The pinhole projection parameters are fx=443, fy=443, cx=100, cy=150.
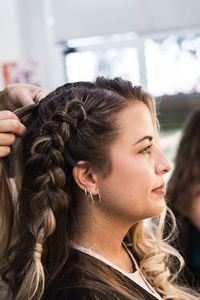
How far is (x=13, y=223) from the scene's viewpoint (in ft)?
4.15

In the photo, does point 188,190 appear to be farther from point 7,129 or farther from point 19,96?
point 7,129

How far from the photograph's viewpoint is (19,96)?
4.28 feet

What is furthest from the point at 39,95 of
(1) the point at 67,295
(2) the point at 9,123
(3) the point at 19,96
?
(1) the point at 67,295

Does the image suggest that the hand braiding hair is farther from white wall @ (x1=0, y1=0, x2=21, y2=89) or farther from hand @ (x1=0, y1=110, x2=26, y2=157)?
white wall @ (x1=0, y1=0, x2=21, y2=89)

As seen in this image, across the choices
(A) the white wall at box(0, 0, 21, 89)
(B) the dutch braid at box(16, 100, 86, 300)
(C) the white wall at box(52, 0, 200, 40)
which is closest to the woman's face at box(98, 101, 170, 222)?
(B) the dutch braid at box(16, 100, 86, 300)

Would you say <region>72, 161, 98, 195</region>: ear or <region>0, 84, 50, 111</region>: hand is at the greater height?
<region>0, 84, 50, 111</region>: hand

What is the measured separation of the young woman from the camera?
109cm

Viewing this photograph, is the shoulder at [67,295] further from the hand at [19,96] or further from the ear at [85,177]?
the hand at [19,96]

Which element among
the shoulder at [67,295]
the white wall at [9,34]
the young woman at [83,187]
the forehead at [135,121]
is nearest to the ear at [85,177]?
the young woman at [83,187]

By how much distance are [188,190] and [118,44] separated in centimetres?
236

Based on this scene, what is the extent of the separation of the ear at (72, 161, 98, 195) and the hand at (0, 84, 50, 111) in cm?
28

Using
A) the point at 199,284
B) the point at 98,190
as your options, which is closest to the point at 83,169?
the point at 98,190

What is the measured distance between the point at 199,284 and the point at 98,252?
667mm

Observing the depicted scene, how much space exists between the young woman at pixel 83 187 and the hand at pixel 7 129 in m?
0.05
